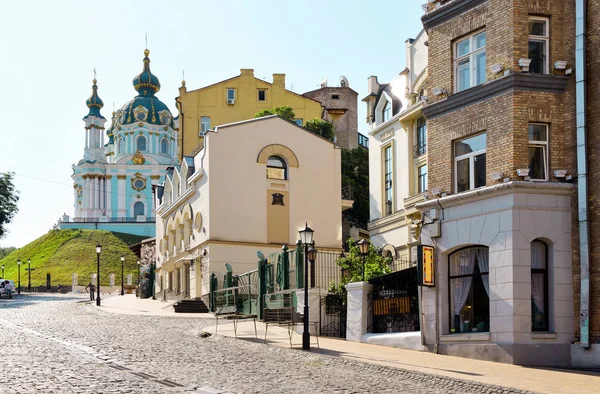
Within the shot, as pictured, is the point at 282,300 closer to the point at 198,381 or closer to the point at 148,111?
the point at 198,381

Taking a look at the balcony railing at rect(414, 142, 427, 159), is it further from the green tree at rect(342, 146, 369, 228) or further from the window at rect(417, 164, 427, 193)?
the green tree at rect(342, 146, 369, 228)

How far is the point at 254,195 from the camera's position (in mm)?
41188

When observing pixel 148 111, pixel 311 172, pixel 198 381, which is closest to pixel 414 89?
A: pixel 311 172

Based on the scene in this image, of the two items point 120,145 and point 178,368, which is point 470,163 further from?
point 120,145

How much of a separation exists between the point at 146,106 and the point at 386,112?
82451mm

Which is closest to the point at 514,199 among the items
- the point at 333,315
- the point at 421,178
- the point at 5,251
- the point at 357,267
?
the point at 333,315

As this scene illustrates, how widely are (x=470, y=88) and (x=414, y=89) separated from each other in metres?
17.9

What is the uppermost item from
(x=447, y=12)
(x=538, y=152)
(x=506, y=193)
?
(x=447, y=12)

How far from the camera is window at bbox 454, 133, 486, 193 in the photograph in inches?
771

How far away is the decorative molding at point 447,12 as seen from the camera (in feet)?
65.8

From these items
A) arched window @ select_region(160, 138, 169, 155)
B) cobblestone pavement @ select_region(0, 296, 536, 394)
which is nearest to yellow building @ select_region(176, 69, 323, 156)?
arched window @ select_region(160, 138, 169, 155)

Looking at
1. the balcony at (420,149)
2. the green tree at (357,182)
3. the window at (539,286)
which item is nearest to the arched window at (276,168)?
the balcony at (420,149)

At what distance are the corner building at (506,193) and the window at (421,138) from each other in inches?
635

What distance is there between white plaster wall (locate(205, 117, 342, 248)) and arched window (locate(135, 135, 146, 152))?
79274 mm
